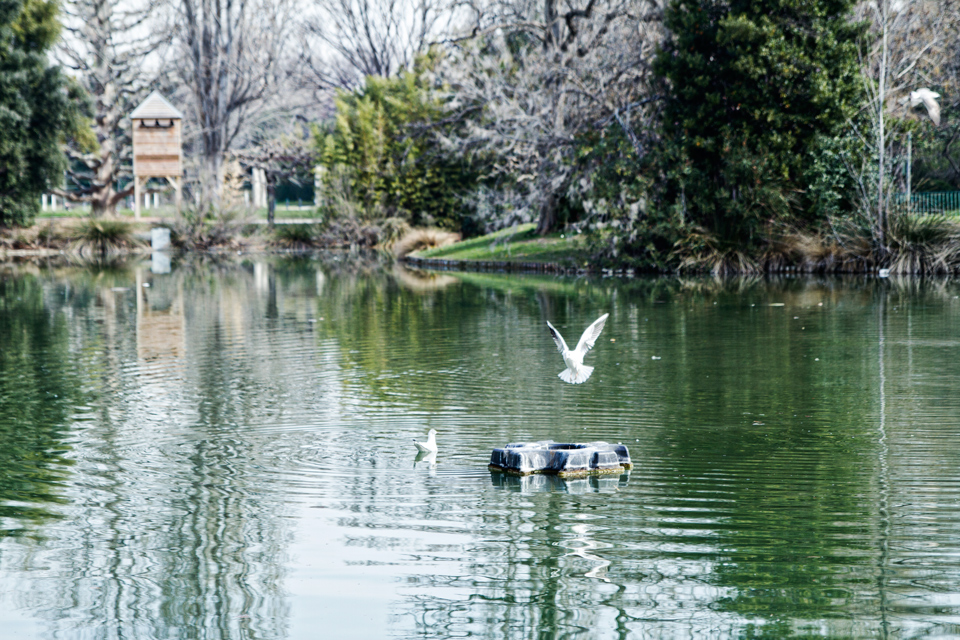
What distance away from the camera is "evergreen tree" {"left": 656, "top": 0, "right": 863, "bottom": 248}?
24984mm

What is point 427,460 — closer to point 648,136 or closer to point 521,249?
point 648,136

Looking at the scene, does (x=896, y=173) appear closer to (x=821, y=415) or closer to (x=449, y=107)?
(x=449, y=107)

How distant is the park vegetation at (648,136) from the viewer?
992 inches

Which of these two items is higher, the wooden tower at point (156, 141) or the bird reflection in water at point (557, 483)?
the wooden tower at point (156, 141)

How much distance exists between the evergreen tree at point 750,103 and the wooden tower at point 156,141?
2465 centimetres

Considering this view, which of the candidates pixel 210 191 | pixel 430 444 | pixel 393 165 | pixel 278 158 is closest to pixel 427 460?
pixel 430 444

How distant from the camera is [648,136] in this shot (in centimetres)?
2755

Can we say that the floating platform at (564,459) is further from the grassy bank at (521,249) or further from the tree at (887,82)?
the grassy bank at (521,249)

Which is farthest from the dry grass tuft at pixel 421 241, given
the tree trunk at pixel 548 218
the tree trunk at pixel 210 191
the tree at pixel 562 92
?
the tree trunk at pixel 210 191

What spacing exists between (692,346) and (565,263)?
15.7 meters

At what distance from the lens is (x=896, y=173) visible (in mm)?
27406

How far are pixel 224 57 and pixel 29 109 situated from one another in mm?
10839

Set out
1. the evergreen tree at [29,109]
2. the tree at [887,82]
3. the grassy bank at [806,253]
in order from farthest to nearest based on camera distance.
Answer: the evergreen tree at [29,109]
the tree at [887,82]
the grassy bank at [806,253]

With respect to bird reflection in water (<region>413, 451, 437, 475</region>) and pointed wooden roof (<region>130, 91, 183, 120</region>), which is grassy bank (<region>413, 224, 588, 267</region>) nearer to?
pointed wooden roof (<region>130, 91, 183, 120</region>)
